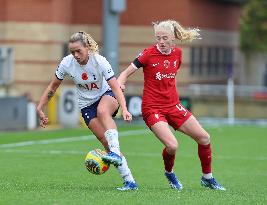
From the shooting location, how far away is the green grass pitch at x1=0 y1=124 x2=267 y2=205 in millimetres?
12766

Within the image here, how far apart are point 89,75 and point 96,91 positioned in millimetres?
275

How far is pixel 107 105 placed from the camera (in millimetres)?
13672

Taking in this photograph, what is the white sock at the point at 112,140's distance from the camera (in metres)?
13.3

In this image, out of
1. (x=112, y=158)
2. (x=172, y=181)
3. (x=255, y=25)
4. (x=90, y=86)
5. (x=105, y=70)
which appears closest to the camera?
(x=112, y=158)

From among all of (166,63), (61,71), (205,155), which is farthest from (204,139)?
(61,71)

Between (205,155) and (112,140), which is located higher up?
(112,140)

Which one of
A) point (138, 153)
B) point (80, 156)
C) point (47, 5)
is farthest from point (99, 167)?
point (47, 5)

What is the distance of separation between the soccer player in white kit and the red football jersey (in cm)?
49

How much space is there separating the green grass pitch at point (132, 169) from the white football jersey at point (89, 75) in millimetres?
1160

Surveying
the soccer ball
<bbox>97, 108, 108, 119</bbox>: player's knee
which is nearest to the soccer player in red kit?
<bbox>97, 108, 108, 119</bbox>: player's knee

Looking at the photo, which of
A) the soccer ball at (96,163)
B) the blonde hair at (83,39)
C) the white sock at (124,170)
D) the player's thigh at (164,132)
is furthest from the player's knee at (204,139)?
the blonde hair at (83,39)

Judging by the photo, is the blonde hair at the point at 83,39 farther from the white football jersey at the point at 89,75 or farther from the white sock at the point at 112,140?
the white sock at the point at 112,140

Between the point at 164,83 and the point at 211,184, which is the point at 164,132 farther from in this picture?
the point at 211,184

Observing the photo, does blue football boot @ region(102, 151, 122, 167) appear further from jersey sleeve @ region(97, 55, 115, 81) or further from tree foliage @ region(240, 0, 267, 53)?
tree foliage @ region(240, 0, 267, 53)
